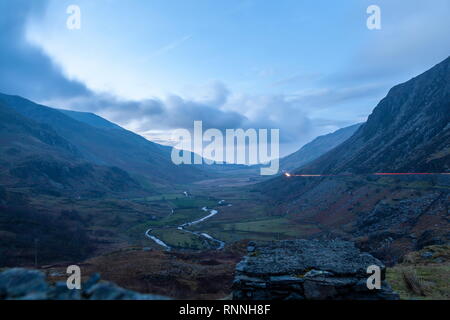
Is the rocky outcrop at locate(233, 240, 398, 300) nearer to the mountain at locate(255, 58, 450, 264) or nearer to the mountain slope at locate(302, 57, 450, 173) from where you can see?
the mountain at locate(255, 58, 450, 264)

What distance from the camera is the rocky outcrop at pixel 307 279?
11859 mm

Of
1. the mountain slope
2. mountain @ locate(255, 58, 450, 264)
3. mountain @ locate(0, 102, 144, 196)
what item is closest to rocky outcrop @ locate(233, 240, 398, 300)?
mountain @ locate(255, 58, 450, 264)

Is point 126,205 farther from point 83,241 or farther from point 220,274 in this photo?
point 220,274

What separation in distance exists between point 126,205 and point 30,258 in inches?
2729

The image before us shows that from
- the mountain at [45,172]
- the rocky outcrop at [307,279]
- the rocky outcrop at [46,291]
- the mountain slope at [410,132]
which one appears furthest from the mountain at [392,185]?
the mountain at [45,172]

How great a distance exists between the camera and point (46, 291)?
754cm

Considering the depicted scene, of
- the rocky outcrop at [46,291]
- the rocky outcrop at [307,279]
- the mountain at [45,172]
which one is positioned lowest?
the rocky outcrop at [307,279]

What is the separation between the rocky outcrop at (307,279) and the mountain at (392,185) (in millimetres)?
26477

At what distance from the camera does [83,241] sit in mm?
68625

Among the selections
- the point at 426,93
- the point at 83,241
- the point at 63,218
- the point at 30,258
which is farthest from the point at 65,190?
the point at 426,93

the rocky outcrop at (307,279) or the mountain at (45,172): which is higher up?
the mountain at (45,172)

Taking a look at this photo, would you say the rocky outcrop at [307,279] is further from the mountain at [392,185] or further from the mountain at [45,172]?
the mountain at [45,172]

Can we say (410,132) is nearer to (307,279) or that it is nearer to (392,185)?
(392,185)

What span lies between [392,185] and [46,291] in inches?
3002
